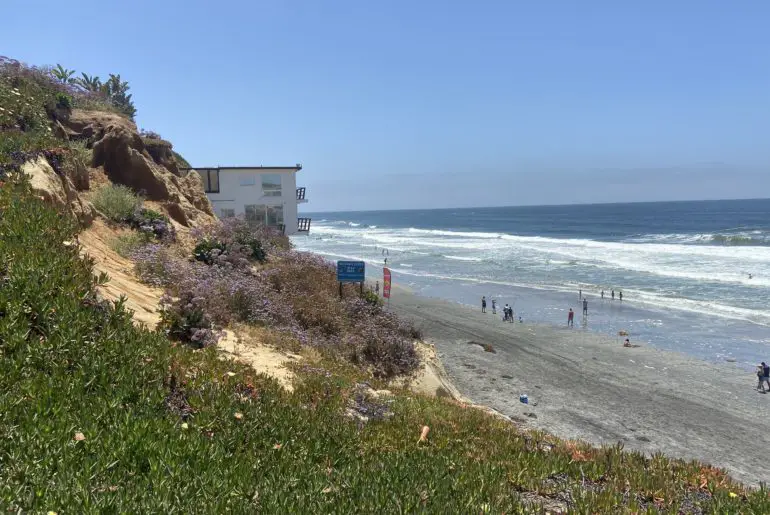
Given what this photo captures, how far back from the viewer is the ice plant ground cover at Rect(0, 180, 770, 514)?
12.5 ft

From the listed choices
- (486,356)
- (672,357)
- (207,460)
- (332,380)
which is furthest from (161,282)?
(672,357)

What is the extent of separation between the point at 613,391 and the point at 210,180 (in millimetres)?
28034

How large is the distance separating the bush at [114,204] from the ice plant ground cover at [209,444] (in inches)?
325

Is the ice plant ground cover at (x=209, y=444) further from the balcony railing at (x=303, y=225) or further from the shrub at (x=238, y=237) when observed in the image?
the balcony railing at (x=303, y=225)

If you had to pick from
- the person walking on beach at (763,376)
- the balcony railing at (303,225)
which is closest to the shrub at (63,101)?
the balcony railing at (303,225)

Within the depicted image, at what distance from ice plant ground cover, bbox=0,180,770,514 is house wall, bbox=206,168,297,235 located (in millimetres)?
27345

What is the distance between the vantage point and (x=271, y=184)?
34781 millimetres

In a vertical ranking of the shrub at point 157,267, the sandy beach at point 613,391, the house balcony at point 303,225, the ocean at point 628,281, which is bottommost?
the sandy beach at point 613,391

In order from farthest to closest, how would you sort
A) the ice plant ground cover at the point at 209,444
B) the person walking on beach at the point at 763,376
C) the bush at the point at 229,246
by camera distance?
the person walking on beach at the point at 763,376 → the bush at the point at 229,246 → the ice plant ground cover at the point at 209,444

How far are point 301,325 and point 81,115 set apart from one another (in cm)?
1469

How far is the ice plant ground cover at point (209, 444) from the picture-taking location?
3818mm

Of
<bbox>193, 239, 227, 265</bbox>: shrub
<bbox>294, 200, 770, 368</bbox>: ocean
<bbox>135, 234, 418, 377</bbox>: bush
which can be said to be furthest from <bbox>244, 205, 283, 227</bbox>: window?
<bbox>193, 239, 227, 265</bbox>: shrub

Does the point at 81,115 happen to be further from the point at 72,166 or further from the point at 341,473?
the point at 341,473

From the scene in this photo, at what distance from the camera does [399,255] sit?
7088 cm
